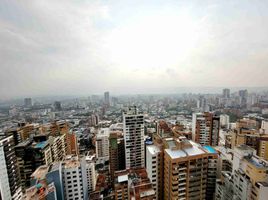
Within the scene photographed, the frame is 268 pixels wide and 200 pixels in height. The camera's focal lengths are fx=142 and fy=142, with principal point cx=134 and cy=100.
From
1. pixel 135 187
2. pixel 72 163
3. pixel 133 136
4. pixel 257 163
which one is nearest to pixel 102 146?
pixel 133 136

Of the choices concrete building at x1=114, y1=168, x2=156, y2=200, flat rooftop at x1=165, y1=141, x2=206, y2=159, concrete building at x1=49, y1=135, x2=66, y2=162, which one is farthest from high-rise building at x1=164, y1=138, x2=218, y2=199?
concrete building at x1=49, y1=135, x2=66, y2=162

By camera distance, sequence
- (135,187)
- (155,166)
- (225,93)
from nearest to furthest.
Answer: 1. (135,187)
2. (155,166)
3. (225,93)

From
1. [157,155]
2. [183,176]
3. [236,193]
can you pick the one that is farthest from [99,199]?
[236,193]

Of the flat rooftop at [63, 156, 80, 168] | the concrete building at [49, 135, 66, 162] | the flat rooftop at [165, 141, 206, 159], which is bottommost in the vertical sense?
the concrete building at [49, 135, 66, 162]

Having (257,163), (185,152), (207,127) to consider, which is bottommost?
(207,127)

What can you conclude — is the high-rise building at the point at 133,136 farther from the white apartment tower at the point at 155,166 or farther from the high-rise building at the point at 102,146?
the high-rise building at the point at 102,146

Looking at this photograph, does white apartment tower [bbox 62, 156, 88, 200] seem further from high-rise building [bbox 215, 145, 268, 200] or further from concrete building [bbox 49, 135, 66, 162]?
high-rise building [bbox 215, 145, 268, 200]

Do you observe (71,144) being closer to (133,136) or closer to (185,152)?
(133,136)
